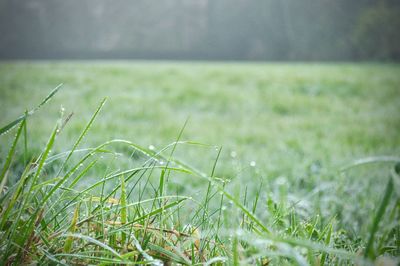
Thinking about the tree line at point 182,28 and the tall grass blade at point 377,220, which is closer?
the tall grass blade at point 377,220

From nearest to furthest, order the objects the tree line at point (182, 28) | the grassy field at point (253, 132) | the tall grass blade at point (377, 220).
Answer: the tall grass blade at point (377, 220), the grassy field at point (253, 132), the tree line at point (182, 28)

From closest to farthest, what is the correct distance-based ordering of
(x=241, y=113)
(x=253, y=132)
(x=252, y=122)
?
(x=253, y=132) → (x=252, y=122) → (x=241, y=113)

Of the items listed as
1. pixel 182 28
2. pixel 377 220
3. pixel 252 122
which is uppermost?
pixel 182 28

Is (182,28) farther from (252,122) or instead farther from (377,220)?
(377,220)

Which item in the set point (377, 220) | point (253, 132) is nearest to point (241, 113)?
point (253, 132)

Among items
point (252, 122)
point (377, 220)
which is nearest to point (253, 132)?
point (252, 122)

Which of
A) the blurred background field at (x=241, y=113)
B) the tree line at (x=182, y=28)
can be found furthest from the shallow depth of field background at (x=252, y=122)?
the tree line at (x=182, y=28)

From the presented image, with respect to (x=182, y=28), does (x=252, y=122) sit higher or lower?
lower

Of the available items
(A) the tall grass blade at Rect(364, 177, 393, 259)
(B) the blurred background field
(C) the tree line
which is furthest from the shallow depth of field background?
(C) the tree line

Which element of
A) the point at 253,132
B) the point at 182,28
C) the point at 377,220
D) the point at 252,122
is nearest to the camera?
the point at 377,220

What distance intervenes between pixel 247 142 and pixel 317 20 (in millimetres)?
22283

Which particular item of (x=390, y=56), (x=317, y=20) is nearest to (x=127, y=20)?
(x=317, y=20)

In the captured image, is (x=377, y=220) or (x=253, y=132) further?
(x=253, y=132)

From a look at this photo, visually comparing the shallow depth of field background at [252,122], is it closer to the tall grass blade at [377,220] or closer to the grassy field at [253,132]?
the grassy field at [253,132]
